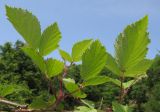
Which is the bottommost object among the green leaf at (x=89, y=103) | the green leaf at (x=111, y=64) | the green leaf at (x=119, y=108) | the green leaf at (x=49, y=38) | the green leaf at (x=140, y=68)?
the green leaf at (x=119, y=108)

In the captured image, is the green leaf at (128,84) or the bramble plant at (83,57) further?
the green leaf at (128,84)

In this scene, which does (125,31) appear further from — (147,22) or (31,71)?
(31,71)

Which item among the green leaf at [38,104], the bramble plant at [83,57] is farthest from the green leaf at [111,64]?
the green leaf at [38,104]

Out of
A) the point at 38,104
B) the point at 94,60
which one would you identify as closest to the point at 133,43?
the point at 94,60

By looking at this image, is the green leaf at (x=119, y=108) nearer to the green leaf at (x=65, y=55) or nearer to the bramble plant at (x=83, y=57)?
the bramble plant at (x=83, y=57)

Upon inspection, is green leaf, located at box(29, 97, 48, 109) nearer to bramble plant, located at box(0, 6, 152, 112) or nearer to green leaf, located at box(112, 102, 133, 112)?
bramble plant, located at box(0, 6, 152, 112)

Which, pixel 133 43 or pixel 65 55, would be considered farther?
pixel 65 55

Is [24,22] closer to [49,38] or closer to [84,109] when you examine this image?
[49,38]
